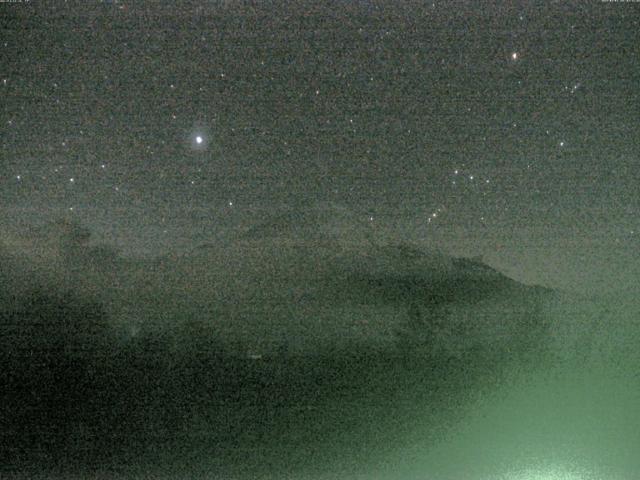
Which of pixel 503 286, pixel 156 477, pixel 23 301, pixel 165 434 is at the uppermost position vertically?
pixel 503 286

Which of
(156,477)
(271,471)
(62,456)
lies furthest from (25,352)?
(271,471)

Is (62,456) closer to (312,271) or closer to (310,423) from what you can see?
(310,423)

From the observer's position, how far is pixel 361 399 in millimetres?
5359

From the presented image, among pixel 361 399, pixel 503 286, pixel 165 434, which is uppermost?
pixel 503 286

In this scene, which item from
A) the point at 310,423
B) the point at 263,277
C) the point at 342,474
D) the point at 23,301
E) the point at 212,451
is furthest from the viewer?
the point at 263,277

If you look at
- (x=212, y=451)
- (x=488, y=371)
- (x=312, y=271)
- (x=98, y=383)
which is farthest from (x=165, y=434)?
(x=488, y=371)

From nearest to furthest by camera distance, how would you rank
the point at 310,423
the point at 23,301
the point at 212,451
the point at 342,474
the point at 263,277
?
→ the point at 342,474
the point at 212,451
the point at 310,423
the point at 23,301
the point at 263,277

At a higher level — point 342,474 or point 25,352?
point 25,352

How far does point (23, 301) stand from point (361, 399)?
9.74 feet

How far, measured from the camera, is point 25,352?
5.33m

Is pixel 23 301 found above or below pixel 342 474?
above

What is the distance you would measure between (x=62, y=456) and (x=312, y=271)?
2.52 metres

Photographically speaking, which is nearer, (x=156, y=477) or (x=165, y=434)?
(x=156, y=477)

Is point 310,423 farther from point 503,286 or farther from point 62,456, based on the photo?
point 503,286
